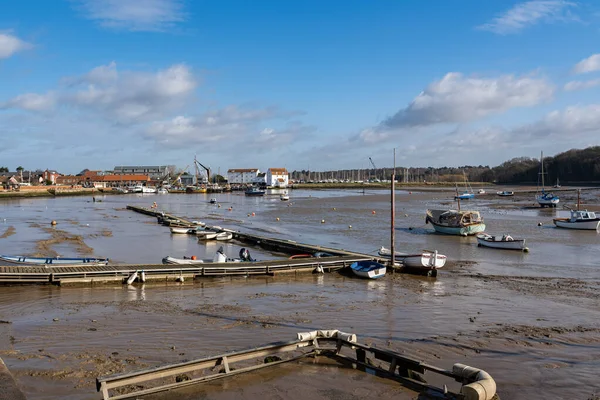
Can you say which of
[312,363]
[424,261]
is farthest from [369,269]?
[312,363]

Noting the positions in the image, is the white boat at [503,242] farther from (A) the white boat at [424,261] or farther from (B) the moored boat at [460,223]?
(A) the white boat at [424,261]

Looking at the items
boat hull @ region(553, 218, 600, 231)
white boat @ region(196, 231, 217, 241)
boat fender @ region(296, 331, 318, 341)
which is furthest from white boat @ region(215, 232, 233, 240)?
boat hull @ region(553, 218, 600, 231)

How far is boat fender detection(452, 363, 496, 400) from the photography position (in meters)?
8.60

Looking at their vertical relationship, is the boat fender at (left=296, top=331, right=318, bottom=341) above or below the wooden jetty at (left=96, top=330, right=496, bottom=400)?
above

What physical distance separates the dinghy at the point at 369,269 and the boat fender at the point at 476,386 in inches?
539

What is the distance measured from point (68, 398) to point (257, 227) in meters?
42.7

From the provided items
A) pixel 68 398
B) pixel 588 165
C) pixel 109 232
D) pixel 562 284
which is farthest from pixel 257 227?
pixel 588 165

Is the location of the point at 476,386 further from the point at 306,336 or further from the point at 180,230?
the point at 180,230

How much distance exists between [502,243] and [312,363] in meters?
27.0

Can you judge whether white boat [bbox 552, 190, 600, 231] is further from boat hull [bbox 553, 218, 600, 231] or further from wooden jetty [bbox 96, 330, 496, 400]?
wooden jetty [bbox 96, 330, 496, 400]

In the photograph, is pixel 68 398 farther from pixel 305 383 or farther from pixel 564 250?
pixel 564 250

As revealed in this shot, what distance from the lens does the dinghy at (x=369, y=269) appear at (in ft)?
75.5

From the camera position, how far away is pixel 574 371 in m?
11.4

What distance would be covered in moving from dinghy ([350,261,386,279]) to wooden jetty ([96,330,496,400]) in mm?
10940
